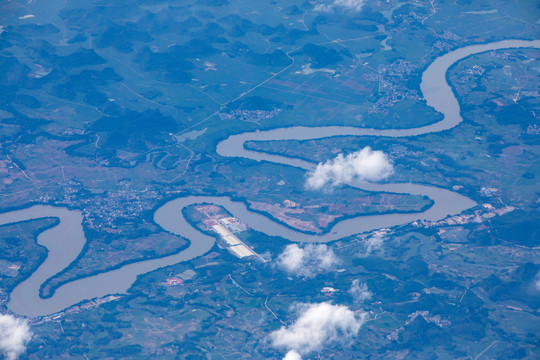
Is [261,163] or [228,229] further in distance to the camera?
[261,163]

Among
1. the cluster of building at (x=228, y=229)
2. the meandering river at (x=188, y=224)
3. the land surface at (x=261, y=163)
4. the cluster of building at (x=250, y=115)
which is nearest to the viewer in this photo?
the land surface at (x=261, y=163)

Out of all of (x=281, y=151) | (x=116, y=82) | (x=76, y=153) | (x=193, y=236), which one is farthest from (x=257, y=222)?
(x=116, y=82)

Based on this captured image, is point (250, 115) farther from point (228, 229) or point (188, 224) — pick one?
point (228, 229)

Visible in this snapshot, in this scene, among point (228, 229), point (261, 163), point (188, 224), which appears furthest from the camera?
point (261, 163)

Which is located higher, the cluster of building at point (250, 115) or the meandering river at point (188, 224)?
the cluster of building at point (250, 115)

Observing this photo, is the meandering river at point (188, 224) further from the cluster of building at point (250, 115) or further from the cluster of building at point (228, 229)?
the cluster of building at point (250, 115)

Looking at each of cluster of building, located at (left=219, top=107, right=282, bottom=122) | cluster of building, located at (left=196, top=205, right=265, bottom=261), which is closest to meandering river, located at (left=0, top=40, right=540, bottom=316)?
cluster of building, located at (left=196, top=205, right=265, bottom=261)

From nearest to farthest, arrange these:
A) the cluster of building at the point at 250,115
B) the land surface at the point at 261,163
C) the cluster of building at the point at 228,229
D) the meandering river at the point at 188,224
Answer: the land surface at the point at 261,163
the meandering river at the point at 188,224
the cluster of building at the point at 228,229
the cluster of building at the point at 250,115

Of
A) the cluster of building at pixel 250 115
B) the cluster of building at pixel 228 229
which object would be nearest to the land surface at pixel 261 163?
the cluster of building at pixel 250 115

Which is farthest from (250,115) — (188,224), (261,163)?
(188,224)

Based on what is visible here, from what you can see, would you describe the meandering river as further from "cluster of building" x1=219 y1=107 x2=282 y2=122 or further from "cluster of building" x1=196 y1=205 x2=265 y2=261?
"cluster of building" x1=219 y1=107 x2=282 y2=122
